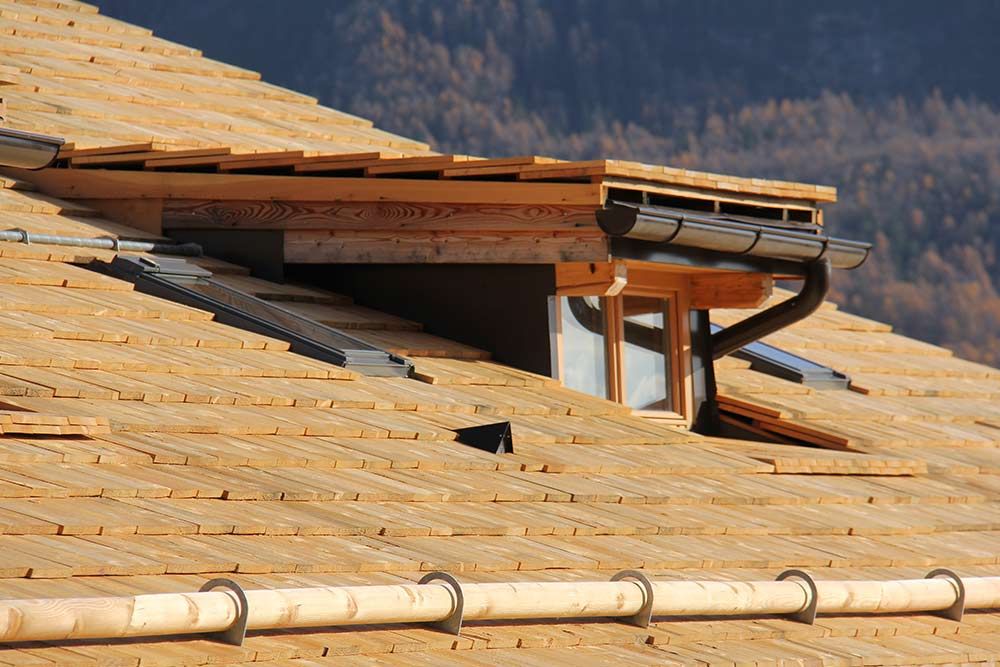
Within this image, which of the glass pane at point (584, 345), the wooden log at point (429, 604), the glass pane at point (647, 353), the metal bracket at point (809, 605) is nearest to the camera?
the wooden log at point (429, 604)

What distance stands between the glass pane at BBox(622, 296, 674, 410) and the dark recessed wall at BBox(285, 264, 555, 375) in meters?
0.77

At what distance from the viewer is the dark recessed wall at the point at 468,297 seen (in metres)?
8.28

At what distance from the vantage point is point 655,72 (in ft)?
299

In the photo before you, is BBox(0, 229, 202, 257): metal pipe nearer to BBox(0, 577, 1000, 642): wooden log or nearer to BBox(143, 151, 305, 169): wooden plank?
BBox(143, 151, 305, 169): wooden plank

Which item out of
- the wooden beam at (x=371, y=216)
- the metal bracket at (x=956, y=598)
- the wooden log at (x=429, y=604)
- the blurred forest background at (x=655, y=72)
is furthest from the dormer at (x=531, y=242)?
the blurred forest background at (x=655, y=72)

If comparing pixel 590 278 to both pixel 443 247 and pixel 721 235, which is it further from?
pixel 443 247

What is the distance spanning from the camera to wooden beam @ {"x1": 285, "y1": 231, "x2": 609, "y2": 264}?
7.87m

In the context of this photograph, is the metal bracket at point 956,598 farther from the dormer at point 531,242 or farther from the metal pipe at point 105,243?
the metal pipe at point 105,243

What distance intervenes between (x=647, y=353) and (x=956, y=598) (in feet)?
10.3

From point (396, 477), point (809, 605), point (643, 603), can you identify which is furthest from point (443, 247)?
point (643, 603)

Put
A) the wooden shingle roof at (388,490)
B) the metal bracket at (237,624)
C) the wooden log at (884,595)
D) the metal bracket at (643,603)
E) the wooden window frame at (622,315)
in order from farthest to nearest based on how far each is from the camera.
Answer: the wooden window frame at (622,315) → the wooden log at (884,595) → the metal bracket at (643,603) → the wooden shingle roof at (388,490) → the metal bracket at (237,624)

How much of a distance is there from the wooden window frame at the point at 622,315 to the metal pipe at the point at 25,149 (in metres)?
2.45

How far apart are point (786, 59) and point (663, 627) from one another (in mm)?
87137

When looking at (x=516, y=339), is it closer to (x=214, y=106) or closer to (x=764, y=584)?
(x=764, y=584)
